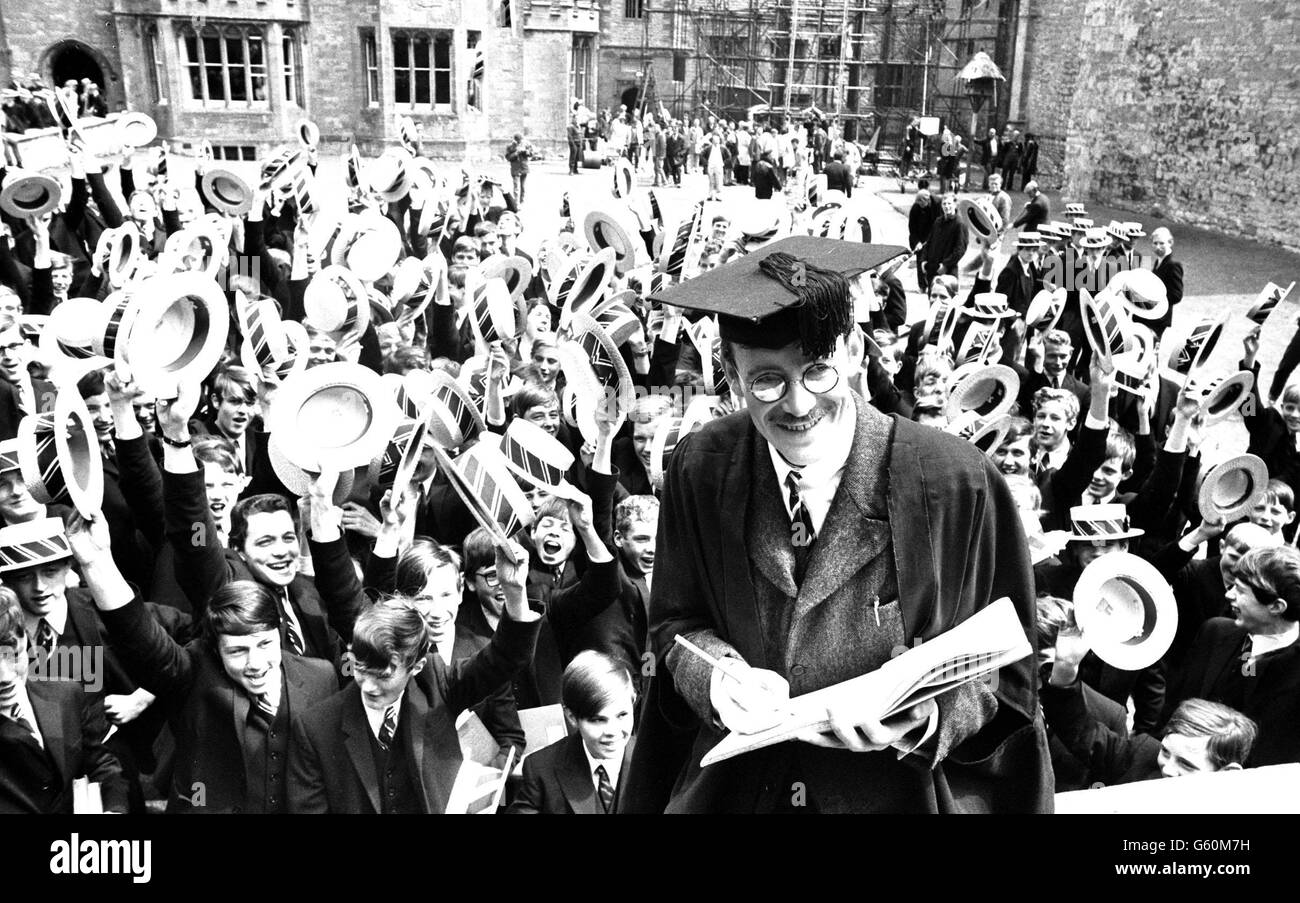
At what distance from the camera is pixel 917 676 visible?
2.01 m

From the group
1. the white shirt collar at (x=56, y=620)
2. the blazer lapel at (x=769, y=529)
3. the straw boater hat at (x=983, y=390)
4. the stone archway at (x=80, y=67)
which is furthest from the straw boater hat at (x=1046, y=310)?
the stone archway at (x=80, y=67)

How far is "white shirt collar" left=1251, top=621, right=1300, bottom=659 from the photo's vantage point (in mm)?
3818

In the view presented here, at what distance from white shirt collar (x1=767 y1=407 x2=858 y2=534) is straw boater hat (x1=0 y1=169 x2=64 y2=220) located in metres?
7.52

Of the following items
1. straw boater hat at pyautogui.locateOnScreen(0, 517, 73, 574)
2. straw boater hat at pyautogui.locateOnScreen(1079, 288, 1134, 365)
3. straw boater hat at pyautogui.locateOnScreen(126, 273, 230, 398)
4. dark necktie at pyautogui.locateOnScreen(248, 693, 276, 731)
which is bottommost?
dark necktie at pyautogui.locateOnScreen(248, 693, 276, 731)

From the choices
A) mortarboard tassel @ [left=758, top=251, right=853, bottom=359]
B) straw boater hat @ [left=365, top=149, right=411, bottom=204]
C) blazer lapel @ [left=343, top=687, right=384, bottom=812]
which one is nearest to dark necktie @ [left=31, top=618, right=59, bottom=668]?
blazer lapel @ [left=343, top=687, right=384, bottom=812]

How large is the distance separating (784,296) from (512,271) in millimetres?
5775

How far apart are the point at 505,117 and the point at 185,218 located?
23.1m

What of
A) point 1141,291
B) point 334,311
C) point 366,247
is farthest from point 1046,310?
point 334,311

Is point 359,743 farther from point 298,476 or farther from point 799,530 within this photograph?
point 799,530

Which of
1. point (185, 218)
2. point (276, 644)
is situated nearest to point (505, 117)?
point (185, 218)

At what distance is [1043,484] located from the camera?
5473 mm

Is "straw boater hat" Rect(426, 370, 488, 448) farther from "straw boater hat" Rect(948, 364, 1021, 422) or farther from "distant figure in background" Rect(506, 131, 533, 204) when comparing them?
"distant figure in background" Rect(506, 131, 533, 204)
